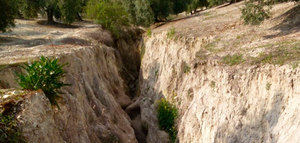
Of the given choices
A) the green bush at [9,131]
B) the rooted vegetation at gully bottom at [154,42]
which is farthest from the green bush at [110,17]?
the green bush at [9,131]

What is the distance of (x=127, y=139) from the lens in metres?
12.0

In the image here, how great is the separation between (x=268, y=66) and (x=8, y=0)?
61.6 ft

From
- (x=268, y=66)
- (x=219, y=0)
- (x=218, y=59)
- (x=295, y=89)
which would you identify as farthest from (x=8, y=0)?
(x=219, y=0)

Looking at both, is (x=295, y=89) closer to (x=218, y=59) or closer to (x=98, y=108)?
(x=218, y=59)

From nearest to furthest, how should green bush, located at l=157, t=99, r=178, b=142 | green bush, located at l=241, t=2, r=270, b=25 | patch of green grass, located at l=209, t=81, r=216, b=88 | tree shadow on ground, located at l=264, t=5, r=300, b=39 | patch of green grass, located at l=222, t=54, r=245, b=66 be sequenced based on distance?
1. patch of green grass, located at l=222, t=54, r=245, b=66
2. patch of green grass, located at l=209, t=81, r=216, b=88
3. tree shadow on ground, located at l=264, t=5, r=300, b=39
4. green bush, located at l=241, t=2, r=270, b=25
5. green bush, located at l=157, t=99, r=178, b=142

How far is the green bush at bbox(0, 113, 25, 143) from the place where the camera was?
457cm

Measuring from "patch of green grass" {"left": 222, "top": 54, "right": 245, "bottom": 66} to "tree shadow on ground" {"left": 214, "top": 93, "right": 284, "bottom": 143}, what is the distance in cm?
276

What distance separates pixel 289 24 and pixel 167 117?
1019cm

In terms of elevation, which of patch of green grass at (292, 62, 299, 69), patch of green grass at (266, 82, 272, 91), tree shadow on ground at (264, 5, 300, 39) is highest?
tree shadow on ground at (264, 5, 300, 39)

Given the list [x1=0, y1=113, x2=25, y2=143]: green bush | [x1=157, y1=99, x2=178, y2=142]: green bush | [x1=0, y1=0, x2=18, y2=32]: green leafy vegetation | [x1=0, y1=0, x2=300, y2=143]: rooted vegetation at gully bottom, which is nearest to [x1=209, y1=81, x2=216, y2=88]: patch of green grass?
[x1=0, y1=0, x2=300, y2=143]: rooted vegetation at gully bottom

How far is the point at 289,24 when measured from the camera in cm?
1317

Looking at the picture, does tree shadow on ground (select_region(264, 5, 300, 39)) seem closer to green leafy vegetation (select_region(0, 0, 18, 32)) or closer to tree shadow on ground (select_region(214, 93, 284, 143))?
tree shadow on ground (select_region(214, 93, 284, 143))

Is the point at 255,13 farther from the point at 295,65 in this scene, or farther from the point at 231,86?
the point at 295,65

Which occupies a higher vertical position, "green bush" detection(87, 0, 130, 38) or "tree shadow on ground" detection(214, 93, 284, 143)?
"green bush" detection(87, 0, 130, 38)
